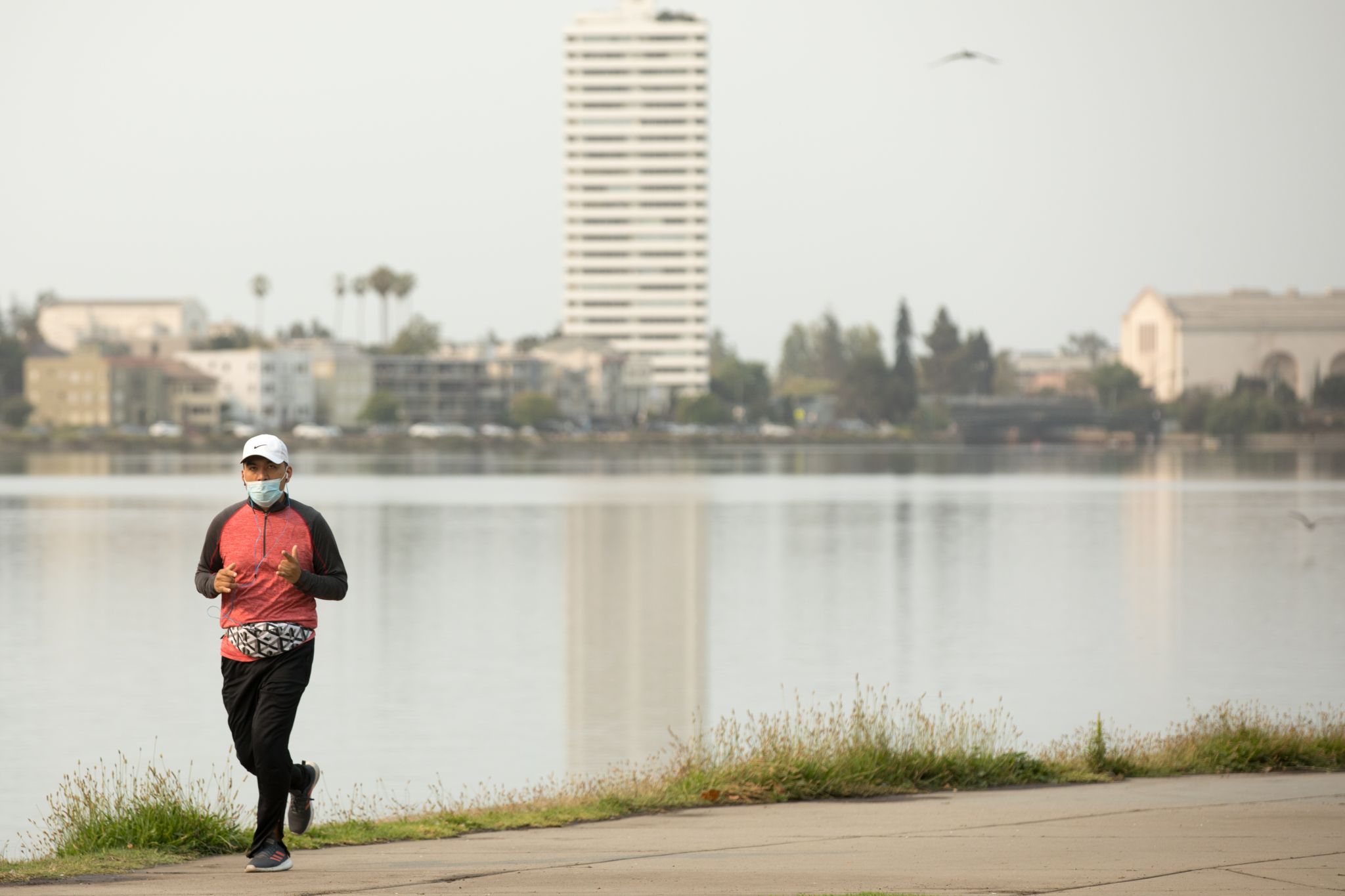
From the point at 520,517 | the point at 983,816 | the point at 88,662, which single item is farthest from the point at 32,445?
the point at 983,816

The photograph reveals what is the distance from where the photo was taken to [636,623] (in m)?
35.8

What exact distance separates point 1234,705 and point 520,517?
49.3m

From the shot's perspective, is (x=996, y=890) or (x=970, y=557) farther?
(x=970, y=557)

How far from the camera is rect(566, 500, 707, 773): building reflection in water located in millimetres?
22219

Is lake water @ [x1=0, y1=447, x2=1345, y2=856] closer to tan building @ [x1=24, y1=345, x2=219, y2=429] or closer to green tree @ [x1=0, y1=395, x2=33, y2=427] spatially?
tan building @ [x1=24, y1=345, x2=219, y2=429]

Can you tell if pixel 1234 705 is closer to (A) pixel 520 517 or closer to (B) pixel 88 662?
(B) pixel 88 662

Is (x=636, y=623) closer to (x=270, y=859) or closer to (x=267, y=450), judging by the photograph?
(x=270, y=859)

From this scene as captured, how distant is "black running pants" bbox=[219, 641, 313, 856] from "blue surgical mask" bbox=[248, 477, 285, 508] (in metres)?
0.79

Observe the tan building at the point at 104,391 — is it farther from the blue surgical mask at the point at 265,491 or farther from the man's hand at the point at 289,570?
the man's hand at the point at 289,570

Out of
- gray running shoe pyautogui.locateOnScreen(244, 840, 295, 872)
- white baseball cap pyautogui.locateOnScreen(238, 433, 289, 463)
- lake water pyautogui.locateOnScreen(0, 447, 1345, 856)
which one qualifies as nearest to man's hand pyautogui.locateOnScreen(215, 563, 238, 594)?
white baseball cap pyautogui.locateOnScreen(238, 433, 289, 463)

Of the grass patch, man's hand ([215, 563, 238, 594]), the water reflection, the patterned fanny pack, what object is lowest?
the water reflection

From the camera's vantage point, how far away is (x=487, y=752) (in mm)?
20547

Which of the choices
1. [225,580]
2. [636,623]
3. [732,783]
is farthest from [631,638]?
[225,580]

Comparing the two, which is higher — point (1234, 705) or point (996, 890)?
point (996, 890)
